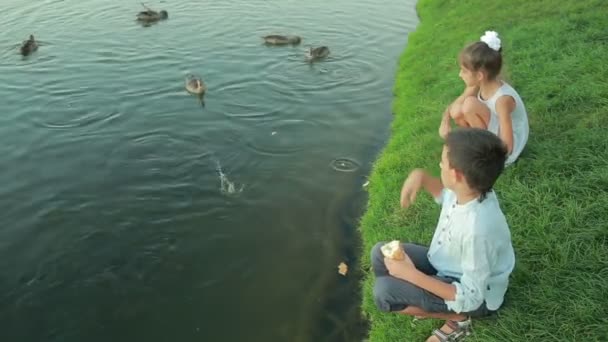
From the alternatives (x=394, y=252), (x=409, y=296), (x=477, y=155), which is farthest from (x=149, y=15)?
(x=477, y=155)

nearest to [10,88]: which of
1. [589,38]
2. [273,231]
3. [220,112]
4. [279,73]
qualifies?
[220,112]

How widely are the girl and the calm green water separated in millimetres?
2504

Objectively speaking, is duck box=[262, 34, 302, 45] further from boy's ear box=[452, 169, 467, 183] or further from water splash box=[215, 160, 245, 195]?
boy's ear box=[452, 169, 467, 183]

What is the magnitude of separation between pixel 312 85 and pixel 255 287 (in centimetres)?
720

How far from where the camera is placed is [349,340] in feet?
19.2

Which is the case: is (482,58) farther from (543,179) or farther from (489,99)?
(543,179)

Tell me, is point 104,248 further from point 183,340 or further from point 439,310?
point 439,310

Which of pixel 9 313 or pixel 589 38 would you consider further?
pixel 589 38

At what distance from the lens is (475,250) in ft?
12.6

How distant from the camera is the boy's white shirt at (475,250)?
3873mm

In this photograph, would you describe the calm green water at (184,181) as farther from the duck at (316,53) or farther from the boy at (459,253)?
the boy at (459,253)

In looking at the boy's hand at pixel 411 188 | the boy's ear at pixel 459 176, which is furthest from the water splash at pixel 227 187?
the boy's ear at pixel 459 176

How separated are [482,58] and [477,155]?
97.1 inches

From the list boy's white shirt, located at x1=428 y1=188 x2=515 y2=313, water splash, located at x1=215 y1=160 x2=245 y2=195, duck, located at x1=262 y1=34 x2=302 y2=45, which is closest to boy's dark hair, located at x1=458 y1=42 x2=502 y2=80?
boy's white shirt, located at x1=428 y1=188 x2=515 y2=313
